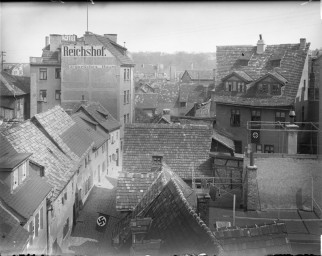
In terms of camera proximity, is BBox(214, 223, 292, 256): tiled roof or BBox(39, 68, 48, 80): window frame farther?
BBox(39, 68, 48, 80): window frame

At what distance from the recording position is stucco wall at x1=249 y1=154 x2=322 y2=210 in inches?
435

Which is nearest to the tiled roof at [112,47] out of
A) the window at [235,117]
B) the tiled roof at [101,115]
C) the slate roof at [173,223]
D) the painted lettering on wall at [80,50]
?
the painted lettering on wall at [80,50]

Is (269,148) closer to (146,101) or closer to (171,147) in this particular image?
(171,147)

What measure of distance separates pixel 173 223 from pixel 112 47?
19.4 metres

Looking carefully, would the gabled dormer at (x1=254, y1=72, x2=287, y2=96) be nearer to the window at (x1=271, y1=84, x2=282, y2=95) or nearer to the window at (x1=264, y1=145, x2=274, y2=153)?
the window at (x1=271, y1=84, x2=282, y2=95)

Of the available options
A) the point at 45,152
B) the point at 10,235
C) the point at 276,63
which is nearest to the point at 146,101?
the point at 276,63

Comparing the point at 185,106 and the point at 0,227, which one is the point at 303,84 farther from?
the point at 185,106

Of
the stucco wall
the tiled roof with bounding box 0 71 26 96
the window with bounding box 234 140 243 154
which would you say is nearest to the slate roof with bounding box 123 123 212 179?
the window with bounding box 234 140 243 154

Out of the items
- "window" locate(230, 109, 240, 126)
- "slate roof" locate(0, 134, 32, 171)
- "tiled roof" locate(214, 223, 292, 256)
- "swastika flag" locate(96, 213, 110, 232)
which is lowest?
"swastika flag" locate(96, 213, 110, 232)

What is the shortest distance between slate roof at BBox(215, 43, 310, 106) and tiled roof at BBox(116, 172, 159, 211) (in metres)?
9.21

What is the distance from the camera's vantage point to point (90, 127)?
21.6 meters

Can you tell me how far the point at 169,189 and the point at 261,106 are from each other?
1070 cm

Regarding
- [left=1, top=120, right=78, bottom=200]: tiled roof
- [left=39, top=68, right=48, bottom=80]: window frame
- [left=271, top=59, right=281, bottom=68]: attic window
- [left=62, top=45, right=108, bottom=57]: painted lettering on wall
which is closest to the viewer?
[left=1, top=120, right=78, bottom=200]: tiled roof

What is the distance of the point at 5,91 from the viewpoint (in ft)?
82.0
